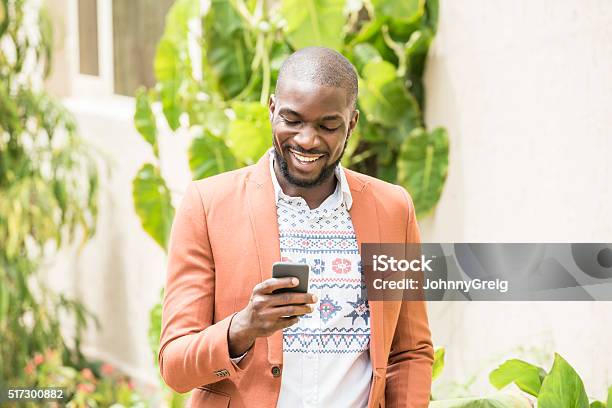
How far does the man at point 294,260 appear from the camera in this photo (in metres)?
1.75

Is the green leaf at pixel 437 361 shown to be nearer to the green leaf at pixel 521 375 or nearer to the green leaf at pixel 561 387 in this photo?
the green leaf at pixel 521 375

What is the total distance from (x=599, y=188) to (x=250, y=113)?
131 centimetres

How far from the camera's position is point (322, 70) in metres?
1.77

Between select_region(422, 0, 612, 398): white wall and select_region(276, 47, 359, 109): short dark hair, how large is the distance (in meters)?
1.27

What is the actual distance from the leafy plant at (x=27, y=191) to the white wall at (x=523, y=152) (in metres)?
1.98

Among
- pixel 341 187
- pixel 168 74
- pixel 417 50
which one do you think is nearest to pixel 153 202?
pixel 168 74

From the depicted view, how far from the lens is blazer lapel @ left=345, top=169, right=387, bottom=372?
1.80m

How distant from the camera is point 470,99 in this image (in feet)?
11.2

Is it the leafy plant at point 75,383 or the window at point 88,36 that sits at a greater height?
the window at point 88,36

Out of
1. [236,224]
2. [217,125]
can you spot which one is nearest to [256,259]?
[236,224]

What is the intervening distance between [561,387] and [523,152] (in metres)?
0.99

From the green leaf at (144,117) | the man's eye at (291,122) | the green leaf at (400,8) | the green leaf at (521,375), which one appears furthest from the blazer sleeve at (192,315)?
the green leaf at (144,117)

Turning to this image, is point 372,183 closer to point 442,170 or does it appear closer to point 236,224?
point 236,224

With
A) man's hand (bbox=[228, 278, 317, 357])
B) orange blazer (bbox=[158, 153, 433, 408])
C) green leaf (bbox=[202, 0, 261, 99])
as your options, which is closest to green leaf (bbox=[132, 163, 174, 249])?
green leaf (bbox=[202, 0, 261, 99])
